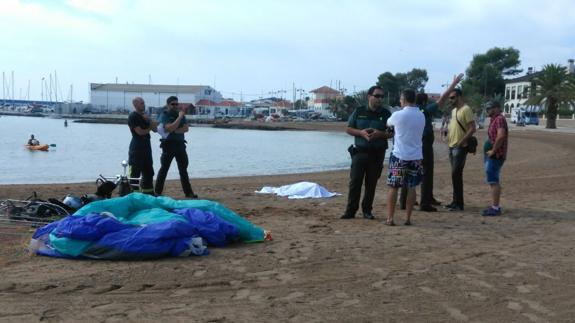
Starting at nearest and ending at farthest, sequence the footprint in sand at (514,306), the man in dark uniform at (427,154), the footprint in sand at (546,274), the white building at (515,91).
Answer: the footprint in sand at (514,306) < the footprint in sand at (546,274) < the man in dark uniform at (427,154) < the white building at (515,91)

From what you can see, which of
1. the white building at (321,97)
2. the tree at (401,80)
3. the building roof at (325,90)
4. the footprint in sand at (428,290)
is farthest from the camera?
the building roof at (325,90)

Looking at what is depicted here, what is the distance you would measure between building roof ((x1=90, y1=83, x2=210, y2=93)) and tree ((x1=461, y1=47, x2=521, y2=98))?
2959 inches

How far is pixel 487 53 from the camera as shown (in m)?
106

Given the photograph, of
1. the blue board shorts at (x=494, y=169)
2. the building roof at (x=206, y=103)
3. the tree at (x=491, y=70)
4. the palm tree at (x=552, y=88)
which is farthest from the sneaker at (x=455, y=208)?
the building roof at (x=206, y=103)

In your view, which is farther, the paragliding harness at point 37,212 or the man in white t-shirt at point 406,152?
the man in white t-shirt at point 406,152

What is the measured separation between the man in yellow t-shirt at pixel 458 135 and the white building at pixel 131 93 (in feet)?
462

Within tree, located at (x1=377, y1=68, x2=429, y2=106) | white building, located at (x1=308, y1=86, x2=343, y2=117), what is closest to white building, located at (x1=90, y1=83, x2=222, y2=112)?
white building, located at (x1=308, y1=86, x2=343, y2=117)

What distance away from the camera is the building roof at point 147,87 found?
14938cm

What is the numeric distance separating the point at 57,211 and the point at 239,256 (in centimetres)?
278

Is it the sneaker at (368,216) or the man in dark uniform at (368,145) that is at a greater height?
the man in dark uniform at (368,145)

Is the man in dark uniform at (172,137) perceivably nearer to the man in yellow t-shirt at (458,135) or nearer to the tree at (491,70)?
the man in yellow t-shirt at (458,135)

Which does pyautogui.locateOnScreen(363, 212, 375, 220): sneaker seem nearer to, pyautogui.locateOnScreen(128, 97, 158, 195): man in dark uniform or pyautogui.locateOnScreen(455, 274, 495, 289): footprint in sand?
pyautogui.locateOnScreen(455, 274, 495, 289): footprint in sand

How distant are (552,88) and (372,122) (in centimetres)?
4901

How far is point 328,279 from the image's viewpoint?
4.83 metres
